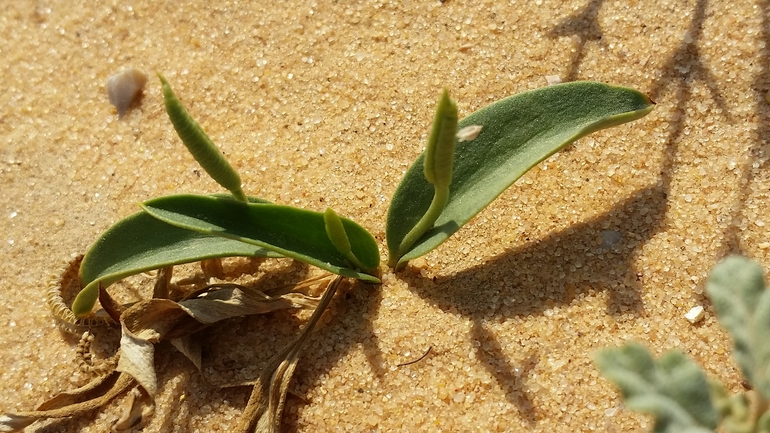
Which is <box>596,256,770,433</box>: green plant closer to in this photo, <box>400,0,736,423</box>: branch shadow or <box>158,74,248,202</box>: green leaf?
<box>400,0,736,423</box>: branch shadow

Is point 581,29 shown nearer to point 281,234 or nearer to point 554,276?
point 554,276

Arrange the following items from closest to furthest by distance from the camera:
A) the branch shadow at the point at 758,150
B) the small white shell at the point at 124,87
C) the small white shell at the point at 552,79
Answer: the branch shadow at the point at 758,150, the small white shell at the point at 552,79, the small white shell at the point at 124,87

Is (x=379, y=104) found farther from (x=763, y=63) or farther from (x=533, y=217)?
(x=763, y=63)

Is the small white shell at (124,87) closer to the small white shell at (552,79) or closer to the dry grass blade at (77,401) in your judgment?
the dry grass blade at (77,401)

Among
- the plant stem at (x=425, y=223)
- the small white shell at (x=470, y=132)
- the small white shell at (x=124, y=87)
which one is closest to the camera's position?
the small white shell at (x=470, y=132)

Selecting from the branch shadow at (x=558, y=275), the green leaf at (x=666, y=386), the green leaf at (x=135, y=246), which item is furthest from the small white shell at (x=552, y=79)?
the green leaf at (x=666, y=386)

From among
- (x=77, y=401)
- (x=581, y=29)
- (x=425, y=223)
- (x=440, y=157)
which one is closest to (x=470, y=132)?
(x=440, y=157)

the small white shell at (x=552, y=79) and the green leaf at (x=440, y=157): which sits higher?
the green leaf at (x=440, y=157)
